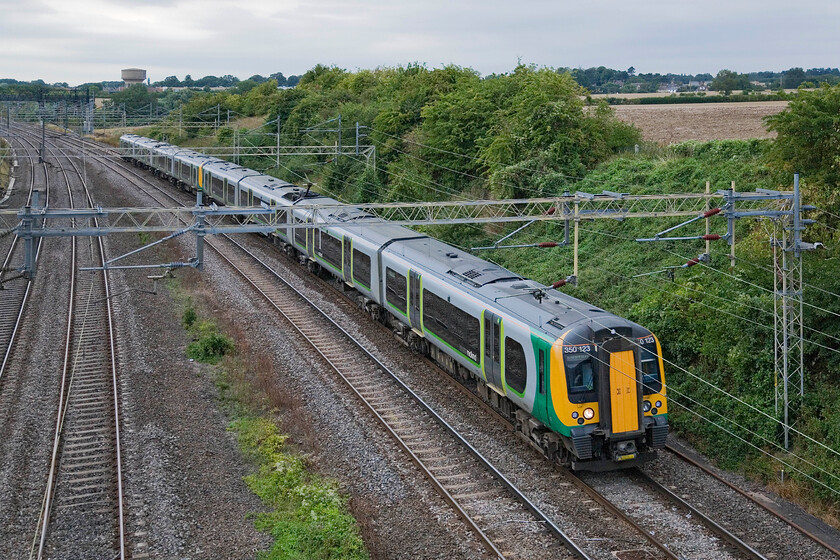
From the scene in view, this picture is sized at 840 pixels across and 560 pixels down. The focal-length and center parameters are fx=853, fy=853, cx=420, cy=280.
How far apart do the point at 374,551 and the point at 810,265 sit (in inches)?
420

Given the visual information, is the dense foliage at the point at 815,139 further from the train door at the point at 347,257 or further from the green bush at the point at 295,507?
the green bush at the point at 295,507

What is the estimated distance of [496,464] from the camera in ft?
51.0

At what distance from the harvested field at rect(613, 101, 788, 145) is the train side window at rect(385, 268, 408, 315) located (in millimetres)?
17406

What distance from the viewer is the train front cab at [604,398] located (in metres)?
14.4

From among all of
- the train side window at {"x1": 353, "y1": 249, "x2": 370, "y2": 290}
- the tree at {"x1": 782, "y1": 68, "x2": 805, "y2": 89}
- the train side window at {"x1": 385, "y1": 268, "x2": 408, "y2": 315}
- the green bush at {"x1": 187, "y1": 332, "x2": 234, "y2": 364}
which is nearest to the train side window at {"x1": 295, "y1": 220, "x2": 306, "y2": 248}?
the train side window at {"x1": 353, "y1": 249, "x2": 370, "y2": 290}

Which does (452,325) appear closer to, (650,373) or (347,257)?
(650,373)

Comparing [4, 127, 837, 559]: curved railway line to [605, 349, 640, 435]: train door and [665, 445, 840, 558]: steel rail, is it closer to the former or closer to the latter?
[665, 445, 840, 558]: steel rail

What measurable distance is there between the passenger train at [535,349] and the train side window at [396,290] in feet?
0.09

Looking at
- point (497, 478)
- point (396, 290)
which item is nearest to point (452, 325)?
point (396, 290)

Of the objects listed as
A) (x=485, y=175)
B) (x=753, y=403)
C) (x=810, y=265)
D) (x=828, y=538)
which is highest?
(x=485, y=175)

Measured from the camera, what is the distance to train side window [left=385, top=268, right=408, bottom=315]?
21.8m

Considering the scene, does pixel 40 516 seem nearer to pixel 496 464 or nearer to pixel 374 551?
pixel 374 551

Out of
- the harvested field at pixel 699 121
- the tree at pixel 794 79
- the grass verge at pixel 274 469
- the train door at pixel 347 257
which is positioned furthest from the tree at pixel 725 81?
the grass verge at pixel 274 469

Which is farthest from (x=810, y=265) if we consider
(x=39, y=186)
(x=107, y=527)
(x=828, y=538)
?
(x=39, y=186)
